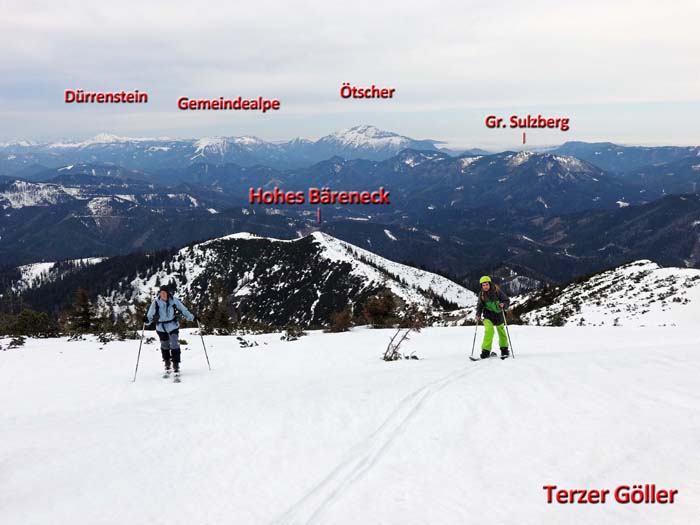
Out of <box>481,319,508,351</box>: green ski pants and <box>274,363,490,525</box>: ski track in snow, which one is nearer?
<box>274,363,490,525</box>: ski track in snow

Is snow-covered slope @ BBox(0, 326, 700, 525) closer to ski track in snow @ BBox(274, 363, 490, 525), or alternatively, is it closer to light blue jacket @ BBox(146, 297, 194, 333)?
ski track in snow @ BBox(274, 363, 490, 525)

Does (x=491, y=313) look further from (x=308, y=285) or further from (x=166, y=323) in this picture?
(x=308, y=285)

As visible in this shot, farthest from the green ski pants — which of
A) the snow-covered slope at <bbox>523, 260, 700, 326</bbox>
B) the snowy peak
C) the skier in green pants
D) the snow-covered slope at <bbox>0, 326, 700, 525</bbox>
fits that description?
the snowy peak

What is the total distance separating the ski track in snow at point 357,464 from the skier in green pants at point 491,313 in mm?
4541

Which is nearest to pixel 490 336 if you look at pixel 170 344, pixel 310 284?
pixel 170 344

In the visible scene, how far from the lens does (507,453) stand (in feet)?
19.6

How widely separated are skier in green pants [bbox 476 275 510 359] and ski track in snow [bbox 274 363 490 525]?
4.54m

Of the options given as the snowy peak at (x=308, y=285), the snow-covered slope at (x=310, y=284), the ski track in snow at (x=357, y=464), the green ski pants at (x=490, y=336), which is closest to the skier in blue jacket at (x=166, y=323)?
the ski track in snow at (x=357, y=464)

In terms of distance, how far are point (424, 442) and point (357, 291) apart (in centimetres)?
13921

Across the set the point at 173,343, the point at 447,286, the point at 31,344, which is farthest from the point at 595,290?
the point at 447,286

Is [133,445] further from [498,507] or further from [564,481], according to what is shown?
[564,481]

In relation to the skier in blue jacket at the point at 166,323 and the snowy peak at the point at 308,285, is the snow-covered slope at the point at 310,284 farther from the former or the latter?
the skier in blue jacket at the point at 166,323

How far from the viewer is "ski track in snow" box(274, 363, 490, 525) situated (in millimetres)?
4820

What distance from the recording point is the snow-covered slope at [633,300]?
26.9 metres
